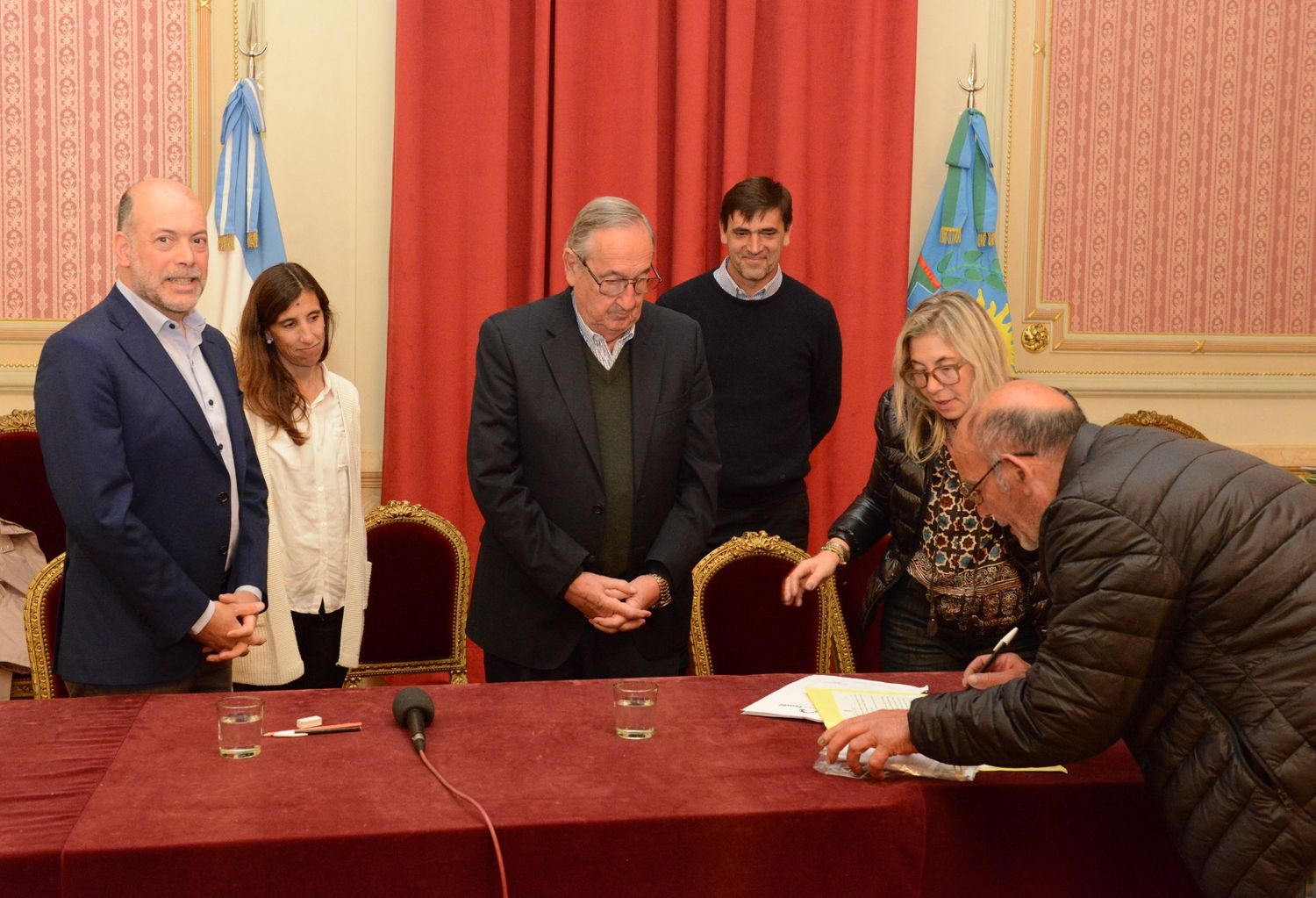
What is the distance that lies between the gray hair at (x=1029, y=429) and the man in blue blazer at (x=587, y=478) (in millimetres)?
1087

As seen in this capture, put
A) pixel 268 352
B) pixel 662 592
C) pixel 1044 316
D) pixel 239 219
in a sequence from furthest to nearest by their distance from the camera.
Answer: pixel 1044 316 → pixel 239 219 → pixel 268 352 → pixel 662 592

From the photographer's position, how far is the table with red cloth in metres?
1.76

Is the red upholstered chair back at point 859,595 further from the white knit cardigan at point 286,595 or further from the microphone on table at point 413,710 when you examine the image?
the microphone on table at point 413,710

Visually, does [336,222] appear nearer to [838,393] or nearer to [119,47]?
[119,47]

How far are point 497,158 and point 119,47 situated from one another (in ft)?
4.66

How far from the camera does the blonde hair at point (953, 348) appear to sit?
9.53 feet

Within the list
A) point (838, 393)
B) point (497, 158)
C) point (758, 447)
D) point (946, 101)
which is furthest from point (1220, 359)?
point (497, 158)

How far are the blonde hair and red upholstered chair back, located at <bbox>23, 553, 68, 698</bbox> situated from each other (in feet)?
6.45

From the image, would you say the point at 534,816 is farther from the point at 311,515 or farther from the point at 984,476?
the point at 311,515

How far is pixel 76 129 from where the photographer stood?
14.9 ft

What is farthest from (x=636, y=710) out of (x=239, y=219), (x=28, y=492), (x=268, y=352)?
(x=239, y=219)

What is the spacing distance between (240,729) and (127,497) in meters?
0.76

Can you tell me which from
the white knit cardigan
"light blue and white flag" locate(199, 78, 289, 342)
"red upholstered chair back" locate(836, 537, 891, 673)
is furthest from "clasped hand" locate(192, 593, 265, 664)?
"light blue and white flag" locate(199, 78, 289, 342)

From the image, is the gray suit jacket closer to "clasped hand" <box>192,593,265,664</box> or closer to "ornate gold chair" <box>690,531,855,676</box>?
"ornate gold chair" <box>690,531,855,676</box>
